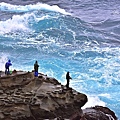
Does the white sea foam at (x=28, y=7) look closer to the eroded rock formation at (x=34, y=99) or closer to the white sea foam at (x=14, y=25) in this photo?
the white sea foam at (x=14, y=25)

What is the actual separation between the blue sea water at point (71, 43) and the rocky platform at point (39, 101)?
381 centimetres

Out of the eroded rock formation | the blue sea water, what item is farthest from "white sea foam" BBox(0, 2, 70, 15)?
the eroded rock formation

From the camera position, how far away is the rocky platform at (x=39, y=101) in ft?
34.9

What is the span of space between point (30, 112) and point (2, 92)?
3.73 ft

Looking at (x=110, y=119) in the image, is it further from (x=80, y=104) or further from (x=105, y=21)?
(x=105, y=21)

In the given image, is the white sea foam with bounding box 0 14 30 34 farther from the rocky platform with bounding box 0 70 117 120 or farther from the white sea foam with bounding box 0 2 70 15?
the rocky platform with bounding box 0 70 117 120

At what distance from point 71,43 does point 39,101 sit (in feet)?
43.9

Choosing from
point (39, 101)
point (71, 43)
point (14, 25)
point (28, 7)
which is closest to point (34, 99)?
point (39, 101)

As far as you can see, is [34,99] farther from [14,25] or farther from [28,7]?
[28,7]

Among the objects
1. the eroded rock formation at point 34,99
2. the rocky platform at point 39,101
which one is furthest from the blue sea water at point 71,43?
the eroded rock formation at point 34,99

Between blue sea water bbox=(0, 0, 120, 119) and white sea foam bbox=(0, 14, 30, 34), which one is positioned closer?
blue sea water bbox=(0, 0, 120, 119)

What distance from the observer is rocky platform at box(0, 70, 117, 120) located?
1064 cm

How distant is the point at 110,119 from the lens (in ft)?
36.7

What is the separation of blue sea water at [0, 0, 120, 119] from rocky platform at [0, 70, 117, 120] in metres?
3.81
